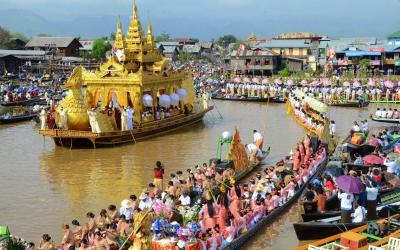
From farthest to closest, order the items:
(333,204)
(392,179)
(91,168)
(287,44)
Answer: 1. (287,44)
2. (91,168)
3. (392,179)
4. (333,204)

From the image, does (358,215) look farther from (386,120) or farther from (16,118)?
(16,118)

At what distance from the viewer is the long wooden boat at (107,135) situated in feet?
75.4

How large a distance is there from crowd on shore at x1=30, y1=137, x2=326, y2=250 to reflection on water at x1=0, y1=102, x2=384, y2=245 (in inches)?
31.5

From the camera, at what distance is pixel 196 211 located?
1309 centimetres

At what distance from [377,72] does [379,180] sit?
4606 cm

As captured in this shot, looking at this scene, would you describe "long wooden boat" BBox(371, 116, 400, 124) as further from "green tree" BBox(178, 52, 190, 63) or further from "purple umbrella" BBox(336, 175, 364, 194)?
"green tree" BBox(178, 52, 190, 63)

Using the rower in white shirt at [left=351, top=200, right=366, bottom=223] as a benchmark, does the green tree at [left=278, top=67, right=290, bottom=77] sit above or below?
above

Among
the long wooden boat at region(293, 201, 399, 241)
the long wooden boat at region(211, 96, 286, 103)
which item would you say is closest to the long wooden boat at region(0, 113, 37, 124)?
the long wooden boat at region(211, 96, 286, 103)

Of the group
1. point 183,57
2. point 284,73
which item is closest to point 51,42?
point 183,57

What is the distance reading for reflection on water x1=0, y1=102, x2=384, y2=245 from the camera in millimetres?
14688

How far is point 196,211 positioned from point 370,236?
→ 421 cm

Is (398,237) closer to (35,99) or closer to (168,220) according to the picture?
(168,220)

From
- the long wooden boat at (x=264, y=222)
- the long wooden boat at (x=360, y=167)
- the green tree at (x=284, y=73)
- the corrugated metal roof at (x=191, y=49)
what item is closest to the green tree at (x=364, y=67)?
the green tree at (x=284, y=73)

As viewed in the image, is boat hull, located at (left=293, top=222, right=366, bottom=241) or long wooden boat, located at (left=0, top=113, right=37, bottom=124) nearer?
boat hull, located at (left=293, top=222, right=366, bottom=241)
